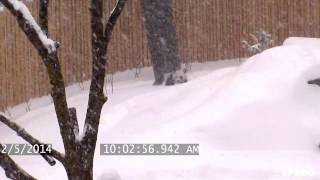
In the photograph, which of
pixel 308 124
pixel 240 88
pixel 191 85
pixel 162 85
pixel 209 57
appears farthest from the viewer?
pixel 209 57

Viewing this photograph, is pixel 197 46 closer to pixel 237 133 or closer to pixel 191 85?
pixel 191 85

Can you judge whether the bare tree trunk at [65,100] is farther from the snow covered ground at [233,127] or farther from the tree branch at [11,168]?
the snow covered ground at [233,127]

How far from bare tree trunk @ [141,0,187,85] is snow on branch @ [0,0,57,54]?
24.0 feet

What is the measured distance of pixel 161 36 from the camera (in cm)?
1005

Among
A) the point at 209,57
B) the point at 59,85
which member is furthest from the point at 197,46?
the point at 59,85

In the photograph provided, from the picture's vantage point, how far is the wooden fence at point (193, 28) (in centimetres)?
1158

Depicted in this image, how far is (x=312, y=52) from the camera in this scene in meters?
7.27

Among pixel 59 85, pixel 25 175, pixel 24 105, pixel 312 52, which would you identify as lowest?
pixel 24 105

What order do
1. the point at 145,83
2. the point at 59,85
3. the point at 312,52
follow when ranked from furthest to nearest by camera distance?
the point at 145,83 < the point at 312,52 < the point at 59,85

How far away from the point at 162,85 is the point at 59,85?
7.07 m

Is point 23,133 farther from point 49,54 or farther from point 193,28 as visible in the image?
point 193,28
